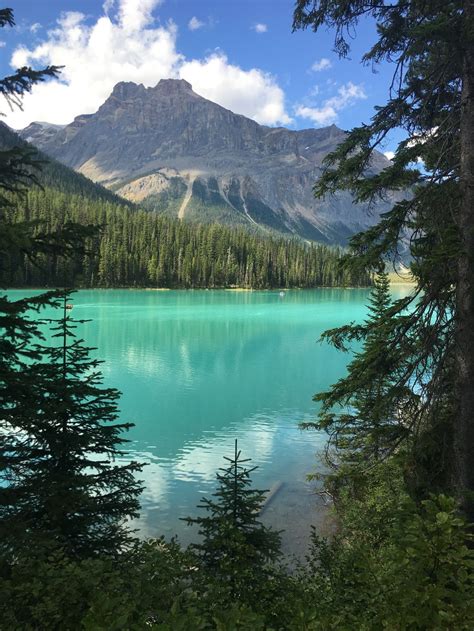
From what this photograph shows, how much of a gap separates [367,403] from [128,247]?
143 metres

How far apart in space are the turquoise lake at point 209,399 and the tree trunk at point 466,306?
899cm

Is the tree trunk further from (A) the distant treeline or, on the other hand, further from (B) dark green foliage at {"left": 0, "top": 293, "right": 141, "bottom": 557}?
(A) the distant treeline

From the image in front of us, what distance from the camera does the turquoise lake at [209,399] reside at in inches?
651

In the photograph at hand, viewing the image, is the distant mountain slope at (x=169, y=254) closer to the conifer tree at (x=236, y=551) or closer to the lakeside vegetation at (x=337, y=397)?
the lakeside vegetation at (x=337, y=397)

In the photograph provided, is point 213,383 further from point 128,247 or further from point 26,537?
point 128,247

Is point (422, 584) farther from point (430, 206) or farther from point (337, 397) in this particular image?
point (430, 206)

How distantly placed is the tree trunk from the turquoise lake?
8991 millimetres

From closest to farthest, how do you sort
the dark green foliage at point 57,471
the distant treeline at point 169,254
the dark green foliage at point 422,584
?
1. the dark green foliage at point 422,584
2. the dark green foliage at point 57,471
3. the distant treeline at point 169,254

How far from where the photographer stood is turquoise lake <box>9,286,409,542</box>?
1653 cm

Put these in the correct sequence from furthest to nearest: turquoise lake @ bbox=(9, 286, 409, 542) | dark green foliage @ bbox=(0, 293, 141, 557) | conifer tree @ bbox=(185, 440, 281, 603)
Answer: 1. turquoise lake @ bbox=(9, 286, 409, 542)
2. dark green foliage @ bbox=(0, 293, 141, 557)
3. conifer tree @ bbox=(185, 440, 281, 603)

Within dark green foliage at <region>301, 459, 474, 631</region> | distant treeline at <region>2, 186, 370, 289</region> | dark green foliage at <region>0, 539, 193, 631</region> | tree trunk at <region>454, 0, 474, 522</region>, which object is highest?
distant treeline at <region>2, 186, 370, 289</region>

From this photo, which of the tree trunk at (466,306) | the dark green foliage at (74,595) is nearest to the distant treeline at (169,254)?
the dark green foliage at (74,595)

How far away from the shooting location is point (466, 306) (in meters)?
5.98

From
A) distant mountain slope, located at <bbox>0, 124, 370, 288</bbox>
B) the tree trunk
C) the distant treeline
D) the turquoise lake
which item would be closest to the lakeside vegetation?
the tree trunk
